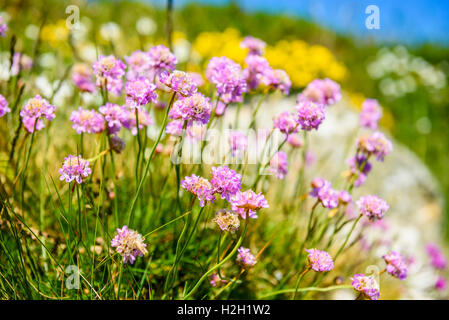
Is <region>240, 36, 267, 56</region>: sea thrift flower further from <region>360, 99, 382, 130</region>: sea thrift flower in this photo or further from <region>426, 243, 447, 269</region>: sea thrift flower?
<region>426, 243, 447, 269</region>: sea thrift flower

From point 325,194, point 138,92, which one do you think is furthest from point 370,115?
point 138,92

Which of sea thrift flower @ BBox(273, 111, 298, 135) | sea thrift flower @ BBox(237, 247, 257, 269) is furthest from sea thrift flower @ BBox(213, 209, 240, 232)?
sea thrift flower @ BBox(273, 111, 298, 135)

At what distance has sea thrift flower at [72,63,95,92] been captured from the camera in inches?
59.8

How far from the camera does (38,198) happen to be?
1627mm

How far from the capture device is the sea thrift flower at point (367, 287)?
1144 millimetres

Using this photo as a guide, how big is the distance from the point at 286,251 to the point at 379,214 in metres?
0.70

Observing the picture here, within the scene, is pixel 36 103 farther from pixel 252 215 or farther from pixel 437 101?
pixel 437 101

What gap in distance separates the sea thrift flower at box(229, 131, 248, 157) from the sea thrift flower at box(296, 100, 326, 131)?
282 mm

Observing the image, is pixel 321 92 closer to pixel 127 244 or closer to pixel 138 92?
pixel 138 92

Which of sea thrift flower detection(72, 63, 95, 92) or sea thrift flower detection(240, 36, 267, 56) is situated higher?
sea thrift flower detection(240, 36, 267, 56)

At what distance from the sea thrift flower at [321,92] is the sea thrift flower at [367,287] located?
66 cm

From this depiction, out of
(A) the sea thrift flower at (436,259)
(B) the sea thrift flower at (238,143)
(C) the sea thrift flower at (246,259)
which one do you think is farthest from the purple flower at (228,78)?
(A) the sea thrift flower at (436,259)
